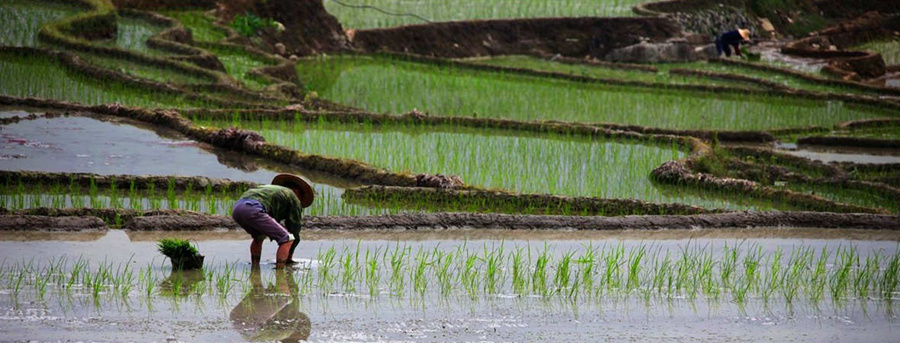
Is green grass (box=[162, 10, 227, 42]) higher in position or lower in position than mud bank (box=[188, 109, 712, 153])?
higher

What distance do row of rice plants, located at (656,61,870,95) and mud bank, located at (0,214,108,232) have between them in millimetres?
12153

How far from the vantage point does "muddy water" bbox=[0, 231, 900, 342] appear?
18.7 ft

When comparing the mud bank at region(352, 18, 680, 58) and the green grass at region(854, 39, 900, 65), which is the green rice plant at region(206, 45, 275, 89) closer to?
the mud bank at region(352, 18, 680, 58)

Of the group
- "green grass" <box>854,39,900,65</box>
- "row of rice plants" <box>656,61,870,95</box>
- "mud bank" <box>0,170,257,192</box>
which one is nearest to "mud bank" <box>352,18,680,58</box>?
"row of rice plants" <box>656,61,870,95</box>

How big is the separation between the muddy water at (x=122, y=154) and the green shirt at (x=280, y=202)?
2011 mm

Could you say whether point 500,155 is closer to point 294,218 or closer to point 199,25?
point 294,218

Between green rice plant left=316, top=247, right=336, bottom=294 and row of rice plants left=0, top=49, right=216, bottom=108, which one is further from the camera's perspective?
row of rice plants left=0, top=49, right=216, bottom=108

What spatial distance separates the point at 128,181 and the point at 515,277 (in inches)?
141

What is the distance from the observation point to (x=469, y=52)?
20141 millimetres

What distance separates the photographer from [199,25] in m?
18.3

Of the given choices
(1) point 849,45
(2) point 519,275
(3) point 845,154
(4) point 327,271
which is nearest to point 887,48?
(1) point 849,45

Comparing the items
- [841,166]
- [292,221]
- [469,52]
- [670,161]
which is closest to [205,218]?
[292,221]

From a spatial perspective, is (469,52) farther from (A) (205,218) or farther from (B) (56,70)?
(A) (205,218)

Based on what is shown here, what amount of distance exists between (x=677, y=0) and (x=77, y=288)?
19.3m
